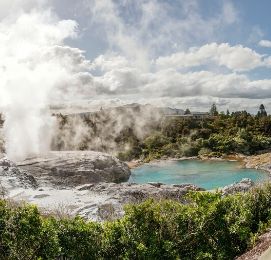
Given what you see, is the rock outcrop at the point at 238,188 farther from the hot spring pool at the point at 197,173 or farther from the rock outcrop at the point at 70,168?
the rock outcrop at the point at 70,168

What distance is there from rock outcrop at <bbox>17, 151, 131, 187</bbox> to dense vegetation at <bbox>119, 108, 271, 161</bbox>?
23.5 metres

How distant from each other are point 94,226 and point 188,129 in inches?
2300

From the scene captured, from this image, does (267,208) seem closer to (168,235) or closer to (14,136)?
(168,235)

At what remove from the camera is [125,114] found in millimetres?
73812

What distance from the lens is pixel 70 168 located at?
35969mm

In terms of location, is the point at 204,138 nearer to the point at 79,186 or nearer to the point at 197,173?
the point at 197,173

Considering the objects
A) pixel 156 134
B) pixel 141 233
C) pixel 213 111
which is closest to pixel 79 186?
pixel 141 233

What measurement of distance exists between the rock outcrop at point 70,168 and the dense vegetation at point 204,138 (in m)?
23.5

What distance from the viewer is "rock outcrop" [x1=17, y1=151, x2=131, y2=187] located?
1367 inches

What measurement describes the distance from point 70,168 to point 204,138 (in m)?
36.6

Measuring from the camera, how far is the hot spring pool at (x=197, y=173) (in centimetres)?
4200

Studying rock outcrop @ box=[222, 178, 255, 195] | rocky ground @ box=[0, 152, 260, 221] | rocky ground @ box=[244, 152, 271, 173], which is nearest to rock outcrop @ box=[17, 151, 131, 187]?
rocky ground @ box=[0, 152, 260, 221]

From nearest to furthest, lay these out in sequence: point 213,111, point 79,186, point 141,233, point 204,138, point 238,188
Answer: point 141,233
point 238,188
point 79,186
point 204,138
point 213,111

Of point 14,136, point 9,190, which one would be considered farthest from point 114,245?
point 14,136
